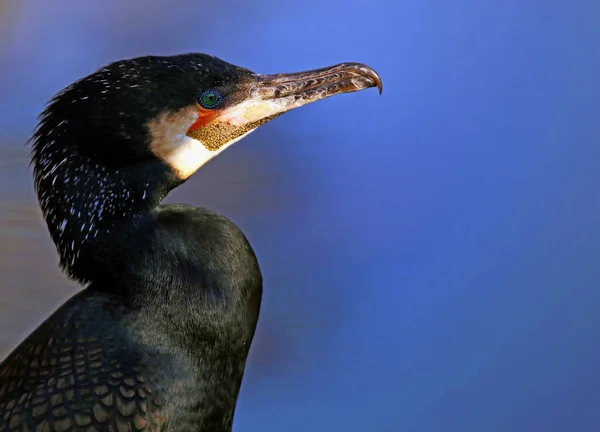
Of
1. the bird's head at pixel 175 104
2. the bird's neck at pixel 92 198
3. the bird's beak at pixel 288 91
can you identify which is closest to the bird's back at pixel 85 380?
the bird's neck at pixel 92 198

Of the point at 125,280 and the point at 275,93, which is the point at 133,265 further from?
the point at 275,93

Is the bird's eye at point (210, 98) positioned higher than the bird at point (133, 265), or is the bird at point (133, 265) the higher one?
the bird's eye at point (210, 98)

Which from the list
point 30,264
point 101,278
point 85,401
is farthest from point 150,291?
point 30,264

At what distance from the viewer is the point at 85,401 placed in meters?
1.43

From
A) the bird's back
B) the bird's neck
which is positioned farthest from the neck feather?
the bird's back

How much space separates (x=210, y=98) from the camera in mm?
1535

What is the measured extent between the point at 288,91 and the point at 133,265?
0.38m

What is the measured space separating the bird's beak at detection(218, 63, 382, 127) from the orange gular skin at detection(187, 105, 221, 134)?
3cm

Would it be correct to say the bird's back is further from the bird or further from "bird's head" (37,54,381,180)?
"bird's head" (37,54,381,180)

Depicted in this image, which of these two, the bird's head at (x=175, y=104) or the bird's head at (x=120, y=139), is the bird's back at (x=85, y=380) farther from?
the bird's head at (x=175, y=104)

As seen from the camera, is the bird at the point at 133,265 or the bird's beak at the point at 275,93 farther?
the bird's beak at the point at 275,93

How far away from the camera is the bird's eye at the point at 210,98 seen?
5.00 ft

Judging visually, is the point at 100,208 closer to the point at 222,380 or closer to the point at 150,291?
the point at 150,291

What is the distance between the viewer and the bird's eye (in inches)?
60.0
